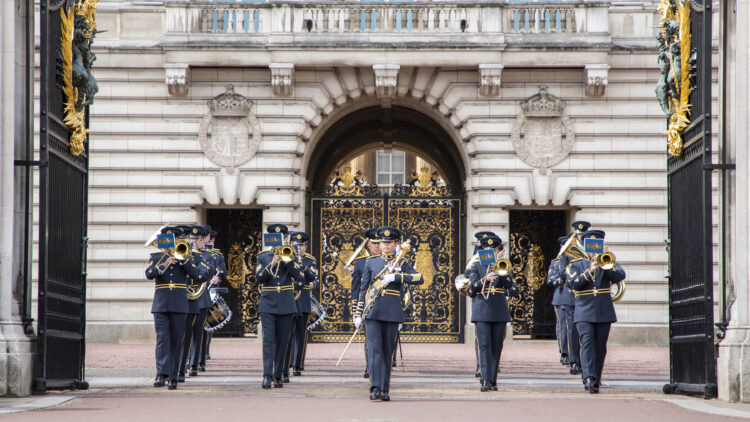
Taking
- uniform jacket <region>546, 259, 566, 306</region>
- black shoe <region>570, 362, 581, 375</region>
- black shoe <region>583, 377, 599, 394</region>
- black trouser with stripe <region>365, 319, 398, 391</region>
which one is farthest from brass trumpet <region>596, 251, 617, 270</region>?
black shoe <region>570, 362, 581, 375</region>

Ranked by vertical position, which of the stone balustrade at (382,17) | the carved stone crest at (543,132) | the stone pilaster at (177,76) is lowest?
the carved stone crest at (543,132)

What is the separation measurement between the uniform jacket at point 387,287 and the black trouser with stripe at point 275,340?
1.85m

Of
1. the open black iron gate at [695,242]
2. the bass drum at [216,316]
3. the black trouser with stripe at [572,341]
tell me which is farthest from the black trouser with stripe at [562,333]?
the bass drum at [216,316]

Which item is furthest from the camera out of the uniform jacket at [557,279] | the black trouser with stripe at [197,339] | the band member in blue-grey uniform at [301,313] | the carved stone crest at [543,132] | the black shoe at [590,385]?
the carved stone crest at [543,132]

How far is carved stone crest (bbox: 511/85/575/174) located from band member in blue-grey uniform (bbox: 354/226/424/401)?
12.2 metres

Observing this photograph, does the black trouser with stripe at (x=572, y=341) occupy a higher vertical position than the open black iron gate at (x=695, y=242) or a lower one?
lower

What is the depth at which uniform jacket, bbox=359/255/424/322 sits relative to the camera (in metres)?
A: 12.5

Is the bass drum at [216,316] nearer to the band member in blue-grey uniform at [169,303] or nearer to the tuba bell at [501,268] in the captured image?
the band member in blue-grey uniform at [169,303]

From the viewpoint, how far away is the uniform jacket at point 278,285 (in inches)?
568

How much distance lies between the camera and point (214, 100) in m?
Result: 24.7

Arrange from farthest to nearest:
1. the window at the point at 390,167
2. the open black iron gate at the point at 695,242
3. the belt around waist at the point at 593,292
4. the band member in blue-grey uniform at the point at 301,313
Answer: the window at the point at 390,167
the band member in blue-grey uniform at the point at 301,313
the belt around waist at the point at 593,292
the open black iron gate at the point at 695,242

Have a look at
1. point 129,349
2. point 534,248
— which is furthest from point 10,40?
point 534,248

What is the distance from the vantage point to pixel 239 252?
2689cm

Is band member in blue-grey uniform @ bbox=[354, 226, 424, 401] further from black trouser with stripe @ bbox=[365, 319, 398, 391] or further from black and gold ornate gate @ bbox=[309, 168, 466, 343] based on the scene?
black and gold ornate gate @ bbox=[309, 168, 466, 343]
